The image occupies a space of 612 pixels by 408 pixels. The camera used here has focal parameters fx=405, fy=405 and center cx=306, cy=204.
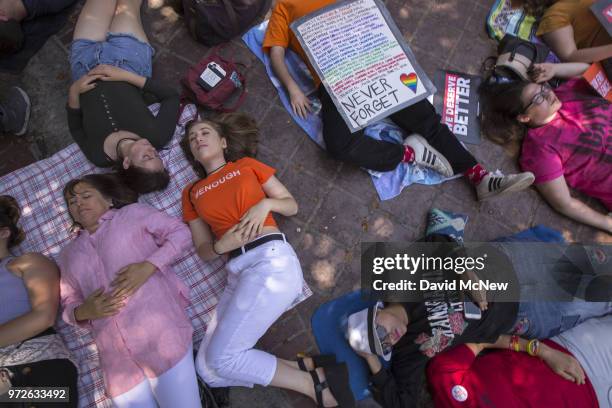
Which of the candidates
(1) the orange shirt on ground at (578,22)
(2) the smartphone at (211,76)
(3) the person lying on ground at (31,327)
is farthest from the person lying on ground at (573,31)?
(3) the person lying on ground at (31,327)

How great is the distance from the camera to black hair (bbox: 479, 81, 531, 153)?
12.5 ft

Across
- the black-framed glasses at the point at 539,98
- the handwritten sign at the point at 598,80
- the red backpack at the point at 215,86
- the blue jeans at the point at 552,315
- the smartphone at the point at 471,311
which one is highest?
the red backpack at the point at 215,86

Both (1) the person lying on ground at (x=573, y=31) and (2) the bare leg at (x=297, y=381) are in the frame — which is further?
(1) the person lying on ground at (x=573, y=31)

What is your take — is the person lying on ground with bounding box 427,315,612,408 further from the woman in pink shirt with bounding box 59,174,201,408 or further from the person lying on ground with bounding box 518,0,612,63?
the person lying on ground with bounding box 518,0,612,63

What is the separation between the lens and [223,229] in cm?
322

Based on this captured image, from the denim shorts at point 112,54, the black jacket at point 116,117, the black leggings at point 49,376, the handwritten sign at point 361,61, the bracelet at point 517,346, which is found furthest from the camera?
the denim shorts at point 112,54

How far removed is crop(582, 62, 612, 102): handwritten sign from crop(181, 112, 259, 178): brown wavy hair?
334 centimetres

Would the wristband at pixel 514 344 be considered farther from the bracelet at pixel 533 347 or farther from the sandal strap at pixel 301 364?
the sandal strap at pixel 301 364

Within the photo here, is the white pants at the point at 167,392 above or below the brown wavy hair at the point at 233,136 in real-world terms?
below

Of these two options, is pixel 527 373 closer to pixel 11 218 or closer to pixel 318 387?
pixel 318 387

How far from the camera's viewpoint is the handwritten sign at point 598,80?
4023 mm

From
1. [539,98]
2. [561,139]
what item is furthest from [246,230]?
[561,139]

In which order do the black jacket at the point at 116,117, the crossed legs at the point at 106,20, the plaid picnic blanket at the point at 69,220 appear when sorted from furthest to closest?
1. the crossed legs at the point at 106,20
2. the black jacket at the point at 116,117
3. the plaid picnic blanket at the point at 69,220

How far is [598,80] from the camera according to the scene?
13.3 ft
